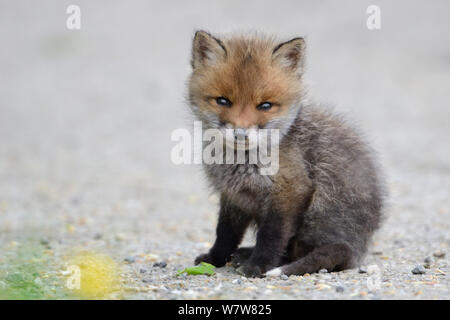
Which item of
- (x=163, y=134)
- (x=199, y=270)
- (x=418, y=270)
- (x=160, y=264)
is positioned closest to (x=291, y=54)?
(x=199, y=270)

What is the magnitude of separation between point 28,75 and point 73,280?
673 inches

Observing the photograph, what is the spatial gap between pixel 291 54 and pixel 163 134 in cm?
1039

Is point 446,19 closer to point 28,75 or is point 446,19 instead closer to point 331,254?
point 28,75

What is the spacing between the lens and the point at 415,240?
8117 millimetres

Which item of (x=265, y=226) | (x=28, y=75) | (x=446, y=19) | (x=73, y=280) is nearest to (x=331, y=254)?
(x=265, y=226)

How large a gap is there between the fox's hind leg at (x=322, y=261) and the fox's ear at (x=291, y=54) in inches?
72.0

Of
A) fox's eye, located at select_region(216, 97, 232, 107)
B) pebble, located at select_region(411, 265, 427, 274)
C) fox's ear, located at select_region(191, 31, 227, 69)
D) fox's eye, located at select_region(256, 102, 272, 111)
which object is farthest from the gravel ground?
fox's eye, located at select_region(256, 102, 272, 111)

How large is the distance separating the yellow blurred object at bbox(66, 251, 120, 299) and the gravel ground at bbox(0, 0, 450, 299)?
150 millimetres

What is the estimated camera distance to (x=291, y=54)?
6.23m

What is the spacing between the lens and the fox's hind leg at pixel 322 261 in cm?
589

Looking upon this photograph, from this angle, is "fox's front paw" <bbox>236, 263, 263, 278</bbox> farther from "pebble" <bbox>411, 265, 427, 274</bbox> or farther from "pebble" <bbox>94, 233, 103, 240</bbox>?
"pebble" <bbox>94, 233, 103, 240</bbox>

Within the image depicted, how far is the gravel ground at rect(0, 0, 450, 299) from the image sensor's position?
6291 millimetres

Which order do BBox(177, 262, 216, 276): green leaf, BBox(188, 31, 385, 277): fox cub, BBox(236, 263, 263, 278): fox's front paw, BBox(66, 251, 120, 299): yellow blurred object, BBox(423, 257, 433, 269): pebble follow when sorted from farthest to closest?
BBox(423, 257, 433, 269): pebble
BBox(177, 262, 216, 276): green leaf
BBox(236, 263, 263, 278): fox's front paw
BBox(188, 31, 385, 277): fox cub
BBox(66, 251, 120, 299): yellow blurred object

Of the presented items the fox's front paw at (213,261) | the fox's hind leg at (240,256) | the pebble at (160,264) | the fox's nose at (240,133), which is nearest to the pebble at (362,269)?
the fox's hind leg at (240,256)
